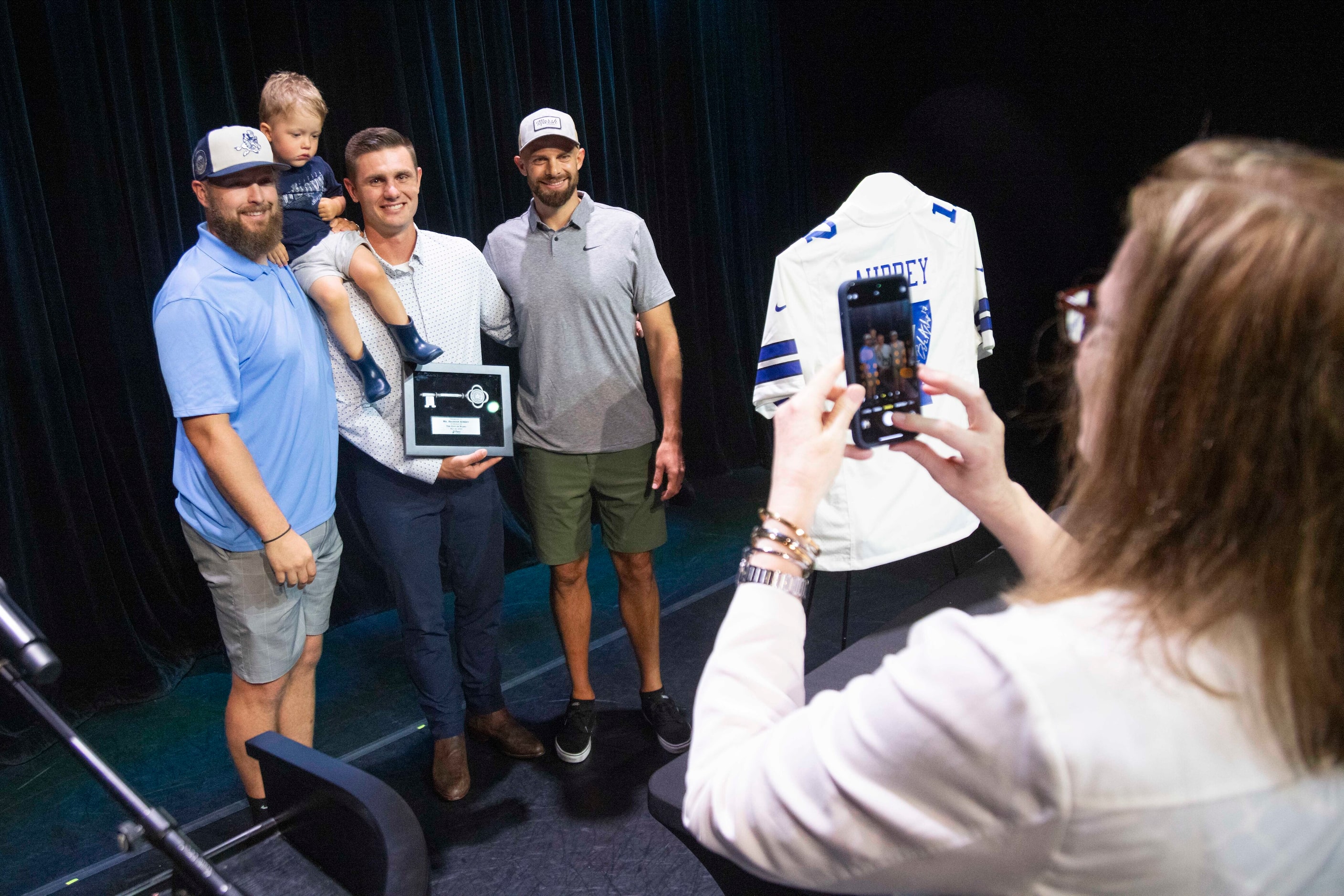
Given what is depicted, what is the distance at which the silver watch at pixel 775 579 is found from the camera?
2.40 ft

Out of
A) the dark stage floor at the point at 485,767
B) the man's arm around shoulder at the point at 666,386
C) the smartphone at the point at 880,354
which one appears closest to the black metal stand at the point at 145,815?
the smartphone at the point at 880,354

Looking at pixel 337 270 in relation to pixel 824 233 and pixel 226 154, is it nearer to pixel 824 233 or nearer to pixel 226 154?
pixel 226 154

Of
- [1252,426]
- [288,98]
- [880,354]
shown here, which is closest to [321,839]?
[880,354]

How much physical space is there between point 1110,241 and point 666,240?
2609mm

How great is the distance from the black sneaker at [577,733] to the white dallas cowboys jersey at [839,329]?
2.74ft

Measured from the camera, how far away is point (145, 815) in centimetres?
86

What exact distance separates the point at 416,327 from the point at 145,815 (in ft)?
4.79

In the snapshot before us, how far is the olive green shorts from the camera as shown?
2432 millimetres

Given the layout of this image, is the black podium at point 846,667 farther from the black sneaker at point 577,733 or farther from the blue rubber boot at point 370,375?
the blue rubber boot at point 370,375

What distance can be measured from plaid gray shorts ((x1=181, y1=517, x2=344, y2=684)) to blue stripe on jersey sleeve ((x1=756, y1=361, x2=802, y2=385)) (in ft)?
3.79

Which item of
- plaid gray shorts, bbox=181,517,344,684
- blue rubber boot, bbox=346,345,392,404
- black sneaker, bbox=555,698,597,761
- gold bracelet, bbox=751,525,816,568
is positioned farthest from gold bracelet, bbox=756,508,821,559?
black sneaker, bbox=555,698,597,761

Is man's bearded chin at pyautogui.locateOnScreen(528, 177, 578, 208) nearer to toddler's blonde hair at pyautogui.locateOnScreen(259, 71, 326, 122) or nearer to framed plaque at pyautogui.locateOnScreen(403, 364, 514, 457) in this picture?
framed plaque at pyautogui.locateOnScreen(403, 364, 514, 457)

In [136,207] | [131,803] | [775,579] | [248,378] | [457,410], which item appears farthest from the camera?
[136,207]

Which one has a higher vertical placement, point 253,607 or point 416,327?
point 416,327
